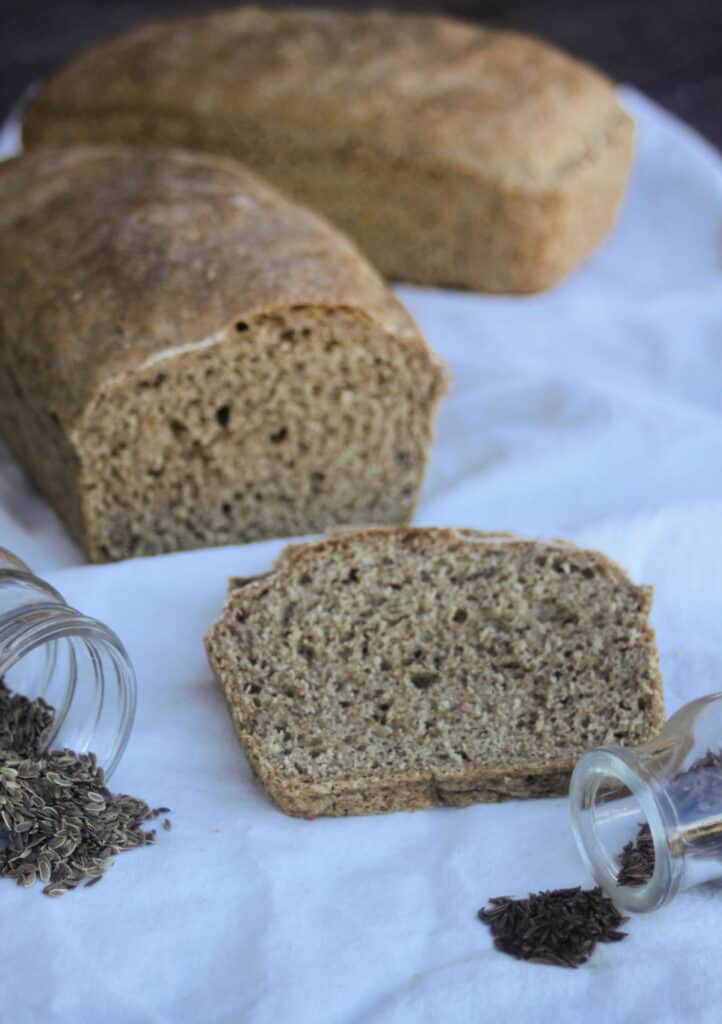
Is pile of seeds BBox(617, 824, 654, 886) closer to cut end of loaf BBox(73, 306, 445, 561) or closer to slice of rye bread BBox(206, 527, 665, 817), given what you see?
slice of rye bread BBox(206, 527, 665, 817)

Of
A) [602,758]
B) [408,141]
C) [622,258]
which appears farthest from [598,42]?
[602,758]

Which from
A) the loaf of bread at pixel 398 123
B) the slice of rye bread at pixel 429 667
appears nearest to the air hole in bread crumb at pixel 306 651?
the slice of rye bread at pixel 429 667

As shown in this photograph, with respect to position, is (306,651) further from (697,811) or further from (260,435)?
(697,811)

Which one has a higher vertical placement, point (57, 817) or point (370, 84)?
point (370, 84)

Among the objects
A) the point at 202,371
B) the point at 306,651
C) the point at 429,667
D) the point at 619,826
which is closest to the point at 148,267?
the point at 202,371

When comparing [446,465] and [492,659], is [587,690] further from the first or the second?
[446,465]

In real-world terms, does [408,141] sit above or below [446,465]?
above

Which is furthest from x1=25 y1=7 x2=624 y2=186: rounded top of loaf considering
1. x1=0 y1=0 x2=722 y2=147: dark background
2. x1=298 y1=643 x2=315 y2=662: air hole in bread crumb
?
x1=298 y1=643 x2=315 y2=662: air hole in bread crumb
